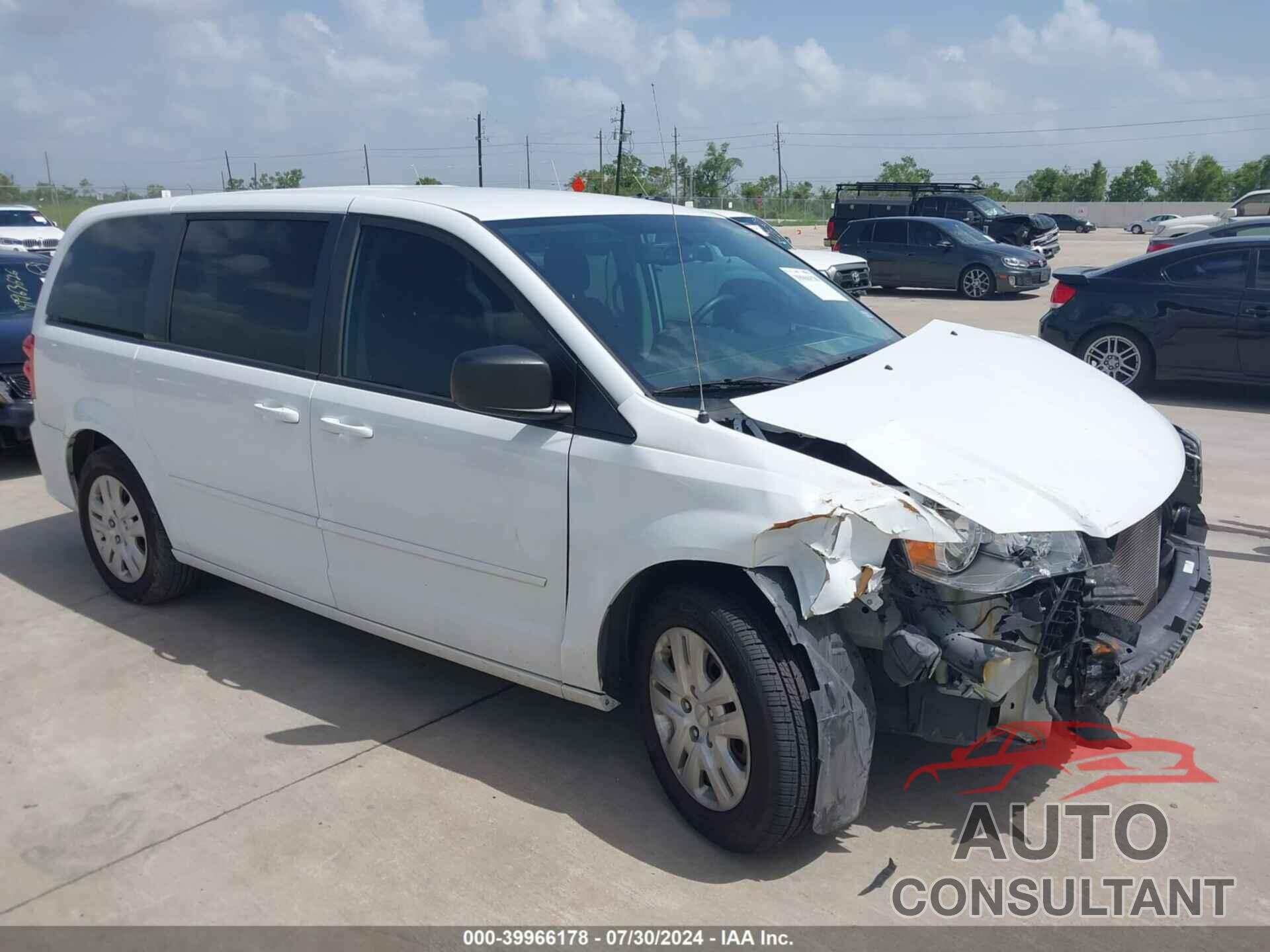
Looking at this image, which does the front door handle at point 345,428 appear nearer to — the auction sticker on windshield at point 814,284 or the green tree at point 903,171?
the auction sticker on windshield at point 814,284

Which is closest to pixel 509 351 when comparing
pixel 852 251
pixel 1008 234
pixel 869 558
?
pixel 869 558

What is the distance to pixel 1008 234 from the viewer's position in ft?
94.8

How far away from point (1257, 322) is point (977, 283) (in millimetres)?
11333

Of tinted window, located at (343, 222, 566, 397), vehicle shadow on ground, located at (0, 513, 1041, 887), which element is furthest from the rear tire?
tinted window, located at (343, 222, 566, 397)

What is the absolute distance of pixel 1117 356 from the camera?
10.4 metres

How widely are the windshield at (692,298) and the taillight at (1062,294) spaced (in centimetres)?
676

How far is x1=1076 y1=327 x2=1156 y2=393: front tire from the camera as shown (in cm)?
1020

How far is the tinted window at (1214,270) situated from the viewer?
9.70m

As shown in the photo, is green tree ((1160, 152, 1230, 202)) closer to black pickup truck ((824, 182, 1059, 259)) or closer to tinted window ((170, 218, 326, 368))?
black pickup truck ((824, 182, 1059, 259))

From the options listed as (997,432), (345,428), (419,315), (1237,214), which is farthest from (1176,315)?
(1237,214)

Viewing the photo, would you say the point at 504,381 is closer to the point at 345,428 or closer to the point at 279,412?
the point at 345,428

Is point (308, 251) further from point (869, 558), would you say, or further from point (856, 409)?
point (869, 558)

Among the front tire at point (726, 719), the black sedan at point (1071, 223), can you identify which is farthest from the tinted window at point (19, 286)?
the black sedan at point (1071, 223)

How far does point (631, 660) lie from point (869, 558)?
3.22ft
